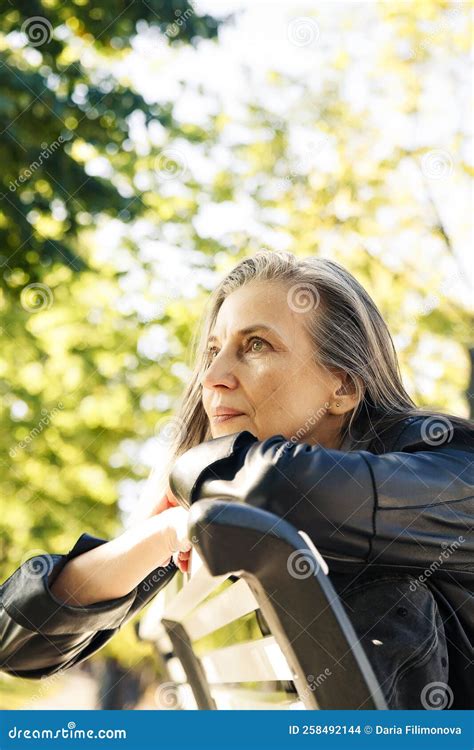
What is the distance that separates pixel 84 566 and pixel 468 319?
10658 mm

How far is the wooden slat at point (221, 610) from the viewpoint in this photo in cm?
176

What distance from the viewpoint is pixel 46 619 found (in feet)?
6.49

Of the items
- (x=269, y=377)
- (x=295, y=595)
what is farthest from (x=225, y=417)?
(x=295, y=595)

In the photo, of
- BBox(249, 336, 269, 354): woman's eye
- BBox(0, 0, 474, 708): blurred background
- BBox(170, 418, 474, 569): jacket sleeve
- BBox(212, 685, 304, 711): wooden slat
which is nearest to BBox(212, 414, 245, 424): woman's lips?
BBox(249, 336, 269, 354): woman's eye

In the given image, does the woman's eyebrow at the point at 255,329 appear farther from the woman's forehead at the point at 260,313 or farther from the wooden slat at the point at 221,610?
the wooden slat at the point at 221,610

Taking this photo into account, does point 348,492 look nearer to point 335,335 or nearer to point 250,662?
point 250,662

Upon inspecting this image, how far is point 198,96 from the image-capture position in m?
12.2

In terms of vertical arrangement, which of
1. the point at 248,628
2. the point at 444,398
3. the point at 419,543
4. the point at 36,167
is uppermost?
the point at 444,398

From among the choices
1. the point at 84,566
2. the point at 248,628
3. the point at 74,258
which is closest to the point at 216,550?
the point at 84,566

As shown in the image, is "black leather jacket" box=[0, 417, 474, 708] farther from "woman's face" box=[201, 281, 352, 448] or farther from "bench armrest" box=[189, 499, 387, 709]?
"bench armrest" box=[189, 499, 387, 709]

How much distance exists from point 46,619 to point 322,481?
0.80 m

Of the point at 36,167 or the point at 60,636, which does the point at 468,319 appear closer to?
the point at 36,167

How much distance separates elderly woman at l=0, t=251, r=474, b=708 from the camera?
153cm

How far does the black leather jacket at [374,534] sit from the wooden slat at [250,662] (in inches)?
6.3
